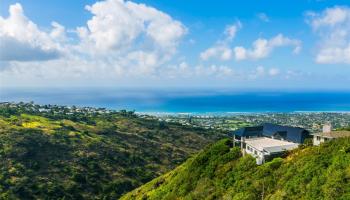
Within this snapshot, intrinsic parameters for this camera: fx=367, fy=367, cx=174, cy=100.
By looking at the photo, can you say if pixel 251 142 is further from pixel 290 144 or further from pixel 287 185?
pixel 287 185

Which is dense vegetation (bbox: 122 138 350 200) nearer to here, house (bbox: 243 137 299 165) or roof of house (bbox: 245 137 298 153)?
house (bbox: 243 137 299 165)

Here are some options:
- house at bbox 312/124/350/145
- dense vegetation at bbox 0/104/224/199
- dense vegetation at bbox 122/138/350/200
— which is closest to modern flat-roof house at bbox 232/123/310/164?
dense vegetation at bbox 122/138/350/200

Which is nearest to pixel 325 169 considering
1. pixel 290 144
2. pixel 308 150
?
pixel 308 150

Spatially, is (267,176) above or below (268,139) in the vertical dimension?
below

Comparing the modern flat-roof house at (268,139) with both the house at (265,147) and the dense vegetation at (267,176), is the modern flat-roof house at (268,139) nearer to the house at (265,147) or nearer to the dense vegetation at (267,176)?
the house at (265,147)

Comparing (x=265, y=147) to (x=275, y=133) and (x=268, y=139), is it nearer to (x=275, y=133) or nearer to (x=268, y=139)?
(x=268, y=139)

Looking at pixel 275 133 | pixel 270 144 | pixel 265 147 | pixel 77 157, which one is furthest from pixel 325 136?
pixel 77 157

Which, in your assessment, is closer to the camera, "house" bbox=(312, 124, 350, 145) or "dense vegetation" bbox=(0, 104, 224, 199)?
"house" bbox=(312, 124, 350, 145)
